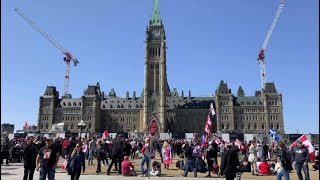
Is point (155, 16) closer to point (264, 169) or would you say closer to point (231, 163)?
point (264, 169)

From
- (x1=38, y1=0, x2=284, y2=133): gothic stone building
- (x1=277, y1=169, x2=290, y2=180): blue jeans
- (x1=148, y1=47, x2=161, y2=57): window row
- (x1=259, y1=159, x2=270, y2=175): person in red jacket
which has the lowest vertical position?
(x1=259, y1=159, x2=270, y2=175): person in red jacket

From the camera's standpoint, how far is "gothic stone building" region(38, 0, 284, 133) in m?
138

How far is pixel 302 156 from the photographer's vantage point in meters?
15.3

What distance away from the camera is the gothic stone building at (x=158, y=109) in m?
138

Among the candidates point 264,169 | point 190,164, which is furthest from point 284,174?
point 264,169

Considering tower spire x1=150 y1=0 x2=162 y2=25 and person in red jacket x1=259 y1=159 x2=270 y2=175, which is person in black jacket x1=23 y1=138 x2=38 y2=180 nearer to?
person in red jacket x1=259 y1=159 x2=270 y2=175

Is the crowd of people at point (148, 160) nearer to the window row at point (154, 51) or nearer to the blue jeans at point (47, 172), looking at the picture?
the blue jeans at point (47, 172)

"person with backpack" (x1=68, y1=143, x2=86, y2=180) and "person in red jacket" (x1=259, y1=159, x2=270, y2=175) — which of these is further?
"person in red jacket" (x1=259, y1=159, x2=270, y2=175)

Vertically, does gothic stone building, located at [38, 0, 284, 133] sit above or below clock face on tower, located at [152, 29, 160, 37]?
below

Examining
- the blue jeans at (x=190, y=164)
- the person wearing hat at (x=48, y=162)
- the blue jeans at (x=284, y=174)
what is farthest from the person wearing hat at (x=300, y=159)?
the person wearing hat at (x=48, y=162)

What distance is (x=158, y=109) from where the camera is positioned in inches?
5413

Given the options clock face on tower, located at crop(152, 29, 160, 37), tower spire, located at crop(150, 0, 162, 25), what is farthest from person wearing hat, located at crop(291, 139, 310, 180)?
tower spire, located at crop(150, 0, 162, 25)

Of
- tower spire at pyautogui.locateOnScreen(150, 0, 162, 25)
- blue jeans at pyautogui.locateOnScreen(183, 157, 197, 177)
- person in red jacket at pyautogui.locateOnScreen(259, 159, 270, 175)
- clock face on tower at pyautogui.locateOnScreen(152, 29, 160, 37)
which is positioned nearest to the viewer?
blue jeans at pyautogui.locateOnScreen(183, 157, 197, 177)

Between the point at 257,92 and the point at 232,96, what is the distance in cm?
2084
